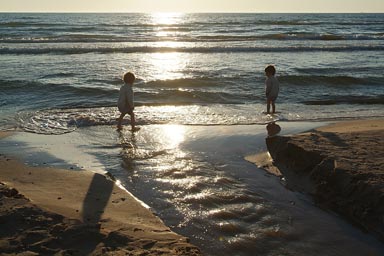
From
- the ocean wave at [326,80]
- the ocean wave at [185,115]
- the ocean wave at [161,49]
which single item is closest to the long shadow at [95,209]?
the ocean wave at [185,115]

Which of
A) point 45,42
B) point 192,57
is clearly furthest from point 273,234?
point 45,42

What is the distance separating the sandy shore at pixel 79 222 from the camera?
12.2ft

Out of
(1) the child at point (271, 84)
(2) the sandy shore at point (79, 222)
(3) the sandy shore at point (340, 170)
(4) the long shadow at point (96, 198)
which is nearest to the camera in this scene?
(2) the sandy shore at point (79, 222)

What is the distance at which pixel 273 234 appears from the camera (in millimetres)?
4438

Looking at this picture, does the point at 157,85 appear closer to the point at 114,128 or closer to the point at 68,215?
the point at 114,128

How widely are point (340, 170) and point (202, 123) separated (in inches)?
196

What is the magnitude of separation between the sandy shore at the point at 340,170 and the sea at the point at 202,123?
194 mm

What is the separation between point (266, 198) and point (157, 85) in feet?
34.0

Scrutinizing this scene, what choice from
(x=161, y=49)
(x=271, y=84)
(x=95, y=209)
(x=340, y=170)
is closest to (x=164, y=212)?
(x=95, y=209)

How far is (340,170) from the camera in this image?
17.3 ft

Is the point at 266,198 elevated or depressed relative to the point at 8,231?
depressed

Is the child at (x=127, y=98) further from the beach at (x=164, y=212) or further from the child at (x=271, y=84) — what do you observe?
the child at (x=271, y=84)

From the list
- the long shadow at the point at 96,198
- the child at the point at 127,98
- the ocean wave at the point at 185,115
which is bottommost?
the ocean wave at the point at 185,115

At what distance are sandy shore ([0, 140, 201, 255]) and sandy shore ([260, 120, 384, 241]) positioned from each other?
6.65ft
